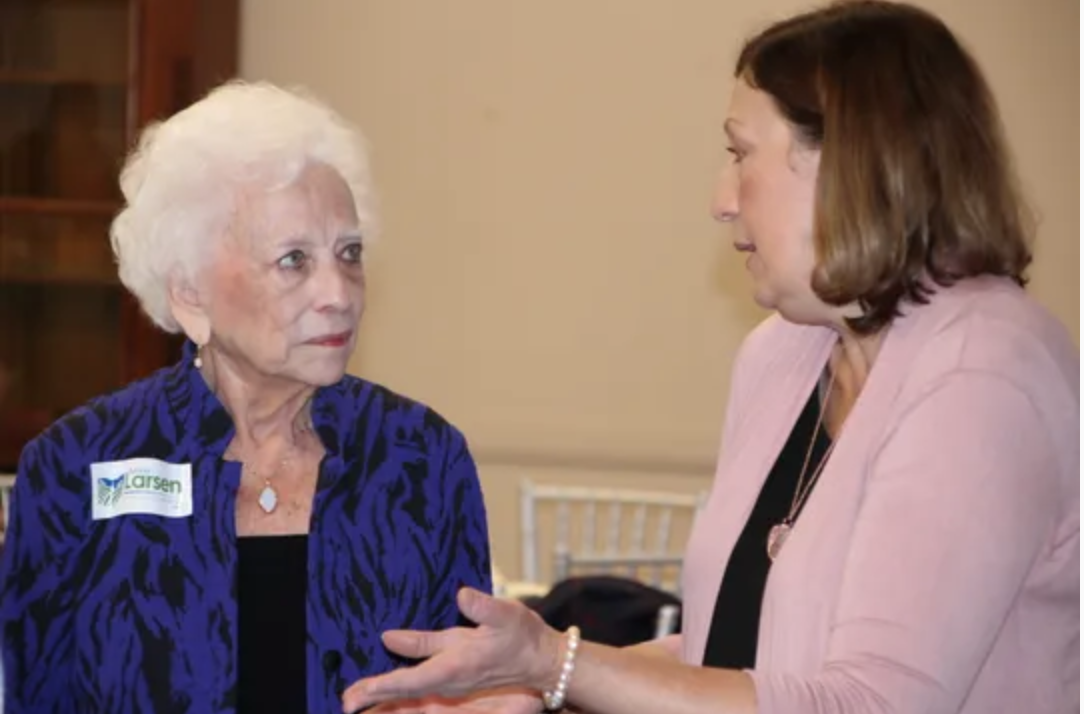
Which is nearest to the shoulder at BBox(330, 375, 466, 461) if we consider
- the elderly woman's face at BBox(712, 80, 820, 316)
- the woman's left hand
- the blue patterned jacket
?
the blue patterned jacket

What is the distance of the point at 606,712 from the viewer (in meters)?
1.79

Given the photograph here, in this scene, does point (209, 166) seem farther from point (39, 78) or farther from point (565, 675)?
point (39, 78)

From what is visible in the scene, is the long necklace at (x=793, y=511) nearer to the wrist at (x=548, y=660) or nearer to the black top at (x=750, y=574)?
the black top at (x=750, y=574)

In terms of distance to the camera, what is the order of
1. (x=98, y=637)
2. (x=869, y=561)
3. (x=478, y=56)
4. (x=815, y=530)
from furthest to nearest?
(x=478, y=56), (x=98, y=637), (x=815, y=530), (x=869, y=561)

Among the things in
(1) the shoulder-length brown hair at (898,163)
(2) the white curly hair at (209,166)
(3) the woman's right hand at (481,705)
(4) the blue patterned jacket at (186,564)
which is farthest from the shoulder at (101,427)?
(1) the shoulder-length brown hair at (898,163)

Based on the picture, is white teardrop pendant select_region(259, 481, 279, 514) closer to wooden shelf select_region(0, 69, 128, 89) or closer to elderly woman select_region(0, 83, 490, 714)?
elderly woman select_region(0, 83, 490, 714)

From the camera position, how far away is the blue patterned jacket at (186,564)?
2236 millimetres

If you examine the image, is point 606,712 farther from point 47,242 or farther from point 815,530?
point 47,242

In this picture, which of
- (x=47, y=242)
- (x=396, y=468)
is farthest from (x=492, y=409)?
(x=396, y=468)

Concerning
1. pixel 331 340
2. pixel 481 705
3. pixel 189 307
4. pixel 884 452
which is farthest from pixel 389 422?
pixel 884 452

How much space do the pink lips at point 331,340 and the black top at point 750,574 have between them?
22.6 inches

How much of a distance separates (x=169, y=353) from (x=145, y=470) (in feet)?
8.87

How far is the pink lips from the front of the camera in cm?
231

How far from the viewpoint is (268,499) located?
91.7 inches
